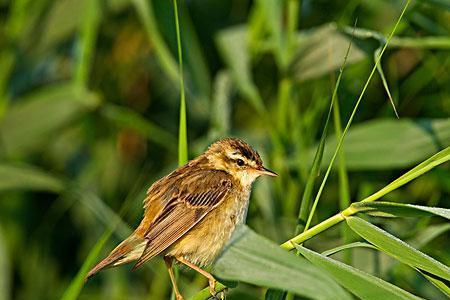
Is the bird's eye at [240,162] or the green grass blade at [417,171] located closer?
the green grass blade at [417,171]

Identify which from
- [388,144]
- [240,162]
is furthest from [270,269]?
[388,144]

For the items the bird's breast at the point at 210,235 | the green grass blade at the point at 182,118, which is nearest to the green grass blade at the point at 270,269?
the green grass blade at the point at 182,118

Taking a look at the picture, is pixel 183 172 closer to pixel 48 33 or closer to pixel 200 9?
pixel 48 33

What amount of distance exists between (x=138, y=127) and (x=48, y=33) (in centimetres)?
96

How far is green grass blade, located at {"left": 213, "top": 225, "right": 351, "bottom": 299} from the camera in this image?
2.05 metres

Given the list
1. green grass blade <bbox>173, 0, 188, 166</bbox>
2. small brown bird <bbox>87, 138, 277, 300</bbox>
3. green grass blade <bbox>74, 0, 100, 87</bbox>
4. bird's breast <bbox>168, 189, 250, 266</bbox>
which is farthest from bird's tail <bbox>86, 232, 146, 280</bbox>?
green grass blade <bbox>74, 0, 100, 87</bbox>

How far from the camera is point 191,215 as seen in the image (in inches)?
138

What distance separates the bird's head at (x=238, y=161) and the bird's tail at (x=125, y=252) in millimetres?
573

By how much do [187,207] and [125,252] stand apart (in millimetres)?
375

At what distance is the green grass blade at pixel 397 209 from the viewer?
7.67 ft

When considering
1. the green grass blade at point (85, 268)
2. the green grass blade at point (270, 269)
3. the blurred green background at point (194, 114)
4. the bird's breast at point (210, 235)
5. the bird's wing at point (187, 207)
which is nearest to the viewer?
the green grass blade at point (270, 269)

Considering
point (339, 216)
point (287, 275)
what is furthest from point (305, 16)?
point (287, 275)

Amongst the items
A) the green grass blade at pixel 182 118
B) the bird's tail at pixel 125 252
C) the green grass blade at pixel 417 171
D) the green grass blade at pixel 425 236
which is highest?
the green grass blade at pixel 182 118

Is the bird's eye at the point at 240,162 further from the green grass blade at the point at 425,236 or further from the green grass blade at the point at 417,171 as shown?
the green grass blade at the point at 417,171
